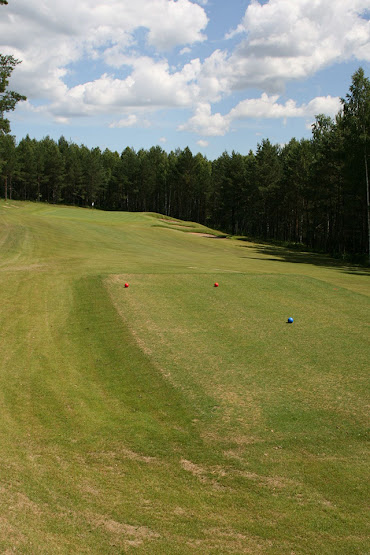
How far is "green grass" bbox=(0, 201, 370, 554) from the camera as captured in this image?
612 cm

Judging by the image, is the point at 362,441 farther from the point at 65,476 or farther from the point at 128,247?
the point at 128,247

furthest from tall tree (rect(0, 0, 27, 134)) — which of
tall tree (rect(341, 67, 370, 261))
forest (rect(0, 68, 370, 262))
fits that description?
tall tree (rect(341, 67, 370, 261))

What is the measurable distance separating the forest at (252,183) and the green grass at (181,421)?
111 feet

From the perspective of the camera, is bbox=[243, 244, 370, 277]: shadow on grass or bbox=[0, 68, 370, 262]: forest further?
bbox=[0, 68, 370, 262]: forest

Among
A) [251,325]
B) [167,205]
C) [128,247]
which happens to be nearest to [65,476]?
[251,325]

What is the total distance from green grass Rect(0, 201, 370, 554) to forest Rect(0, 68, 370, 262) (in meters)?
33.9

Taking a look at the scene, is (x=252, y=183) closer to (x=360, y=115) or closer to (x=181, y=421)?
(x=360, y=115)

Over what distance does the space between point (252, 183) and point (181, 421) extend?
2978 inches

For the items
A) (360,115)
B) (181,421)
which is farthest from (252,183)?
(181,421)

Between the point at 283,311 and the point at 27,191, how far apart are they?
117156 millimetres

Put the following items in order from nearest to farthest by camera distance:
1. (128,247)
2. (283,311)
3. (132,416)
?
(132,416) < (283,311) < (128,247)

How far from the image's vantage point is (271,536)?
5988 mm

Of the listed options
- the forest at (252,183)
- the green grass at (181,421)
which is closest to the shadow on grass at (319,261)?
the forest at (252,183)

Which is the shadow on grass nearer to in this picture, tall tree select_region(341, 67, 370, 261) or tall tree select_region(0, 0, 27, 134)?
tall tree select_region(341, 67, 370, 261)
